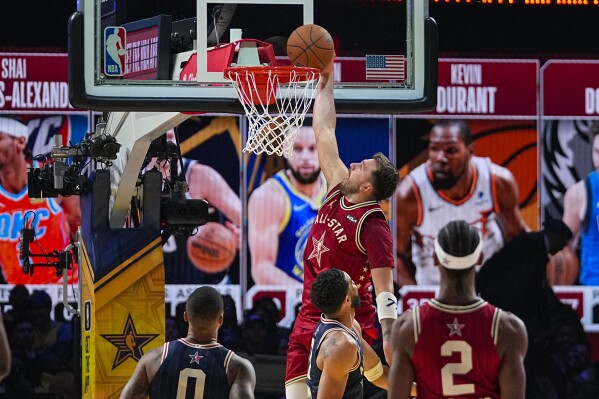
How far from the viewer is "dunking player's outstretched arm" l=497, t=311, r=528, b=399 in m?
5.09

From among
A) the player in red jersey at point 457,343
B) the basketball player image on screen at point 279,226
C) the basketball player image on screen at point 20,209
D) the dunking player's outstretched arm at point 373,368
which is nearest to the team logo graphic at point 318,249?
the dunking player's outstretched arm at point 373,368

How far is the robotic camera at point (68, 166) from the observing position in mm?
10680

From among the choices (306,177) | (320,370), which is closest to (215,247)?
(306,177)

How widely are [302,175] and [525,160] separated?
2694 mm

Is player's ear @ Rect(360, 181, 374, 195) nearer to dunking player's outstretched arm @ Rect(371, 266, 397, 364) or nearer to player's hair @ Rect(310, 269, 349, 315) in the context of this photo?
dunking player's outstretched arm @ Rect(371, 266, 397, 364)

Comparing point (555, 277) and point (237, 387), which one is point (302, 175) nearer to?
point (555, 277)

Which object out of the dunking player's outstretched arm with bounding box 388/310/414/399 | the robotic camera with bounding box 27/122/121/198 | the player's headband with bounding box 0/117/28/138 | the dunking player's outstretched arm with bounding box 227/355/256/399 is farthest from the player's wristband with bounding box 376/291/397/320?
the player's headband with bounding box 0/117/28/138

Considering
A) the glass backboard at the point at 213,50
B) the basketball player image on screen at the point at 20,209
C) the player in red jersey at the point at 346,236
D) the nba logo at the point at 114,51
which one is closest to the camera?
the player in red jersey at the point at 346,236

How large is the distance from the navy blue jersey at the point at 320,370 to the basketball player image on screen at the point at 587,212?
8788 millimetres

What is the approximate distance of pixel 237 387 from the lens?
6312 millimetres

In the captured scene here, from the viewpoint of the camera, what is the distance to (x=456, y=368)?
5109 mm

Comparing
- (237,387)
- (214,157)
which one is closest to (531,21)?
(214,157)

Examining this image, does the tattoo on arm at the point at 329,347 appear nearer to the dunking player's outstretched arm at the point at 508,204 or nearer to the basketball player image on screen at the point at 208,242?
the basketball player image on screen at the point at 208,242

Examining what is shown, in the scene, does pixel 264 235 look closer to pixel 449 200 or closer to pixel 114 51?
pixel 449 200
